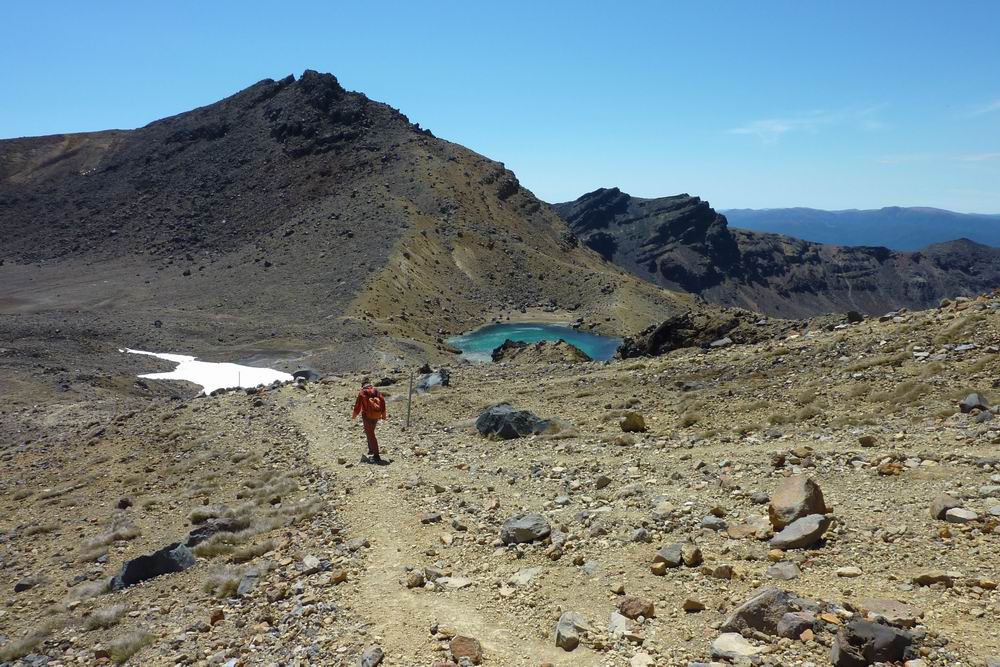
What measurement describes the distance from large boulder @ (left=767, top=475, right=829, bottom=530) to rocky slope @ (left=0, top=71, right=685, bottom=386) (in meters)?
38.5

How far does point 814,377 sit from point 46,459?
23454mm

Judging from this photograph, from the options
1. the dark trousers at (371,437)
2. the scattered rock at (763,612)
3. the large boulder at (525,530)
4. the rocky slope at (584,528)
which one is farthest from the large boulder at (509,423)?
the scattered rock at (763,612)

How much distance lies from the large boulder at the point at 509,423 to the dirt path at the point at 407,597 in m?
2.32

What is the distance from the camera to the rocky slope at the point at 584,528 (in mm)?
6781

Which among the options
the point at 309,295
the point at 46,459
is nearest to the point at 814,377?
the point at 46,459

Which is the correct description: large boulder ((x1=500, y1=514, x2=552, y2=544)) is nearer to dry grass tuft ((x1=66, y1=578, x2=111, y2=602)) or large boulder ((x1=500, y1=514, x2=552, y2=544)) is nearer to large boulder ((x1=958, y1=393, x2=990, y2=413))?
dry grass tuft ((x1=66, y1=578, x2=111, y2=602))

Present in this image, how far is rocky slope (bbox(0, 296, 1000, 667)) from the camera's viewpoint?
267 inches

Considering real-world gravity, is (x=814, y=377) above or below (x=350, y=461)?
above

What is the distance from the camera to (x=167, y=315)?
59.0m

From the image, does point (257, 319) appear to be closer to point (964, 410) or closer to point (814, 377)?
point (814, 377)

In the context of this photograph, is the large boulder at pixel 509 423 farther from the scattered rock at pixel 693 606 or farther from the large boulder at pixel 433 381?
the scattered rock at pixel 693 606

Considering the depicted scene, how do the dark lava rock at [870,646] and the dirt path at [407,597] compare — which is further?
the dirt path at [407,597]

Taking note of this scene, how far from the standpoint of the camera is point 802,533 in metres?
7.82

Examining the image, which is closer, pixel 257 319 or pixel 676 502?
pixel 676 502
